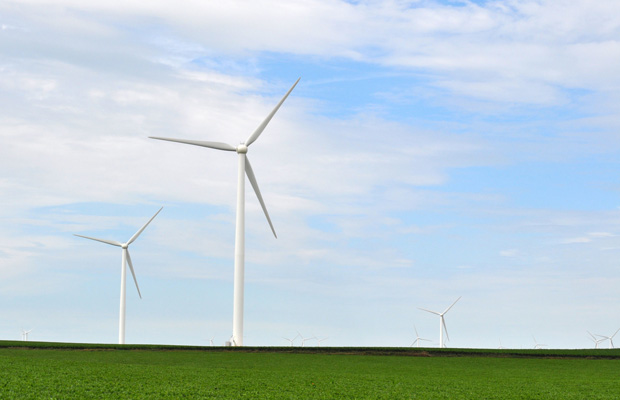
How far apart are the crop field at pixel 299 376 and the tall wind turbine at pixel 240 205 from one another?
4.91 m

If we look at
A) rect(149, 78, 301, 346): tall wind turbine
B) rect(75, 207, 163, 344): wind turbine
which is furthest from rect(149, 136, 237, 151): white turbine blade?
rect(75, 207, 163, 344): wind turbine

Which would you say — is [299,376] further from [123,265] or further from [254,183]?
[123,265]

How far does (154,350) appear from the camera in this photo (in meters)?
47.2

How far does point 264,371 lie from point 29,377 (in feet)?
35.6

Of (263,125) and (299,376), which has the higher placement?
(263,125)

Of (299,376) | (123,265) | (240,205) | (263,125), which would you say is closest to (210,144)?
(263,125)

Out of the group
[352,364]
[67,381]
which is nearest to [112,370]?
[67,381]

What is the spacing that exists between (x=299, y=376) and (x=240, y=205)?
2602 centimetres

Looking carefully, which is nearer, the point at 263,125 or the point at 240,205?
the point at 240,205

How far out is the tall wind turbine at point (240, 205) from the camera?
52.1 meters

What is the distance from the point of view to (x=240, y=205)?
54.4 m

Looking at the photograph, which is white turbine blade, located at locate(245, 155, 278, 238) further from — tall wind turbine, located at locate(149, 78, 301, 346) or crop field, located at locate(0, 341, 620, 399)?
crop field, located at locate(0, 341, 620, 399)

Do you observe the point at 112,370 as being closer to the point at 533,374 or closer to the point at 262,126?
the point at 533,374

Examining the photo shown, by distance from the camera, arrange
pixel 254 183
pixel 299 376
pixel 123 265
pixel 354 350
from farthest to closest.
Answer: pixel 123 265 < pixel 254 183 < pixel 354 350 < pixel 299 376
